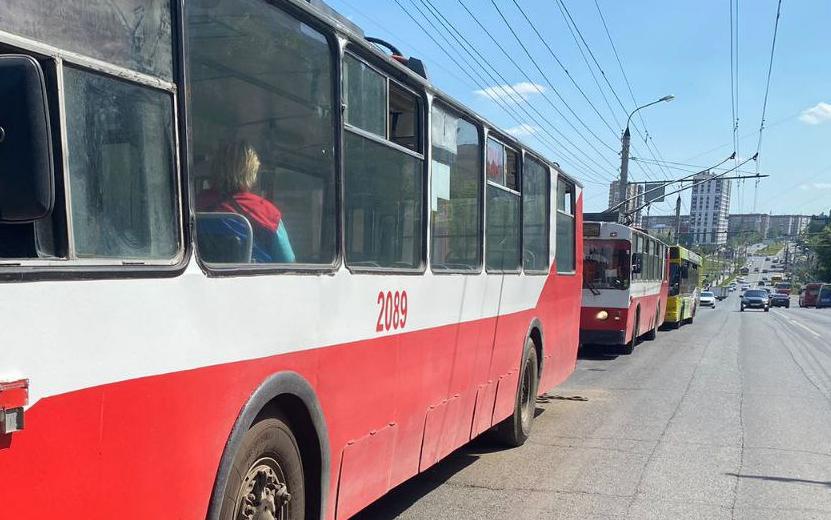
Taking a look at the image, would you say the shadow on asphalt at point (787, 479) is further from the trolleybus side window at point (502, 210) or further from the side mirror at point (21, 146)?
the side mirror at point (21, 146)

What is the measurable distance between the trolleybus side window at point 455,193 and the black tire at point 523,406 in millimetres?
1979

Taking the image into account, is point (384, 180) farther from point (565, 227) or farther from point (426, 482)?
point (565, 227)

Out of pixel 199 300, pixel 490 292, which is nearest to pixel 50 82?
pixel 199 300

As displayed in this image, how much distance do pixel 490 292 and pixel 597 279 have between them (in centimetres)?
1085

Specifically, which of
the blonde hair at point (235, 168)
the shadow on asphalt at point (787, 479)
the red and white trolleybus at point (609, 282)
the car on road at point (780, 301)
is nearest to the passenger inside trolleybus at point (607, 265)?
the red and white trolleybus at point (609, 282)

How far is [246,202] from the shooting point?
3.11 meters

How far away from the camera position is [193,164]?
2.71m

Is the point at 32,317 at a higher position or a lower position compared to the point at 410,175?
lower

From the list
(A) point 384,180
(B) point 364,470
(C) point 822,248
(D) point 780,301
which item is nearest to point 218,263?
(A) point 384,180

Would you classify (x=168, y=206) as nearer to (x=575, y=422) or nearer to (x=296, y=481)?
(x=296, y=481)

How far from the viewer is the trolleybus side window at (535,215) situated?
7461mm

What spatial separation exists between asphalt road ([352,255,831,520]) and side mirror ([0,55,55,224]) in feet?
13.4

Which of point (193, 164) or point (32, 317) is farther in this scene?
point (193, 164)

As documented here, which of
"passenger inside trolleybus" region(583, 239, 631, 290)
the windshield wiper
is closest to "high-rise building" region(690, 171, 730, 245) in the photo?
"passenger inside trolleybus" region(583, 239, 631, 290)
